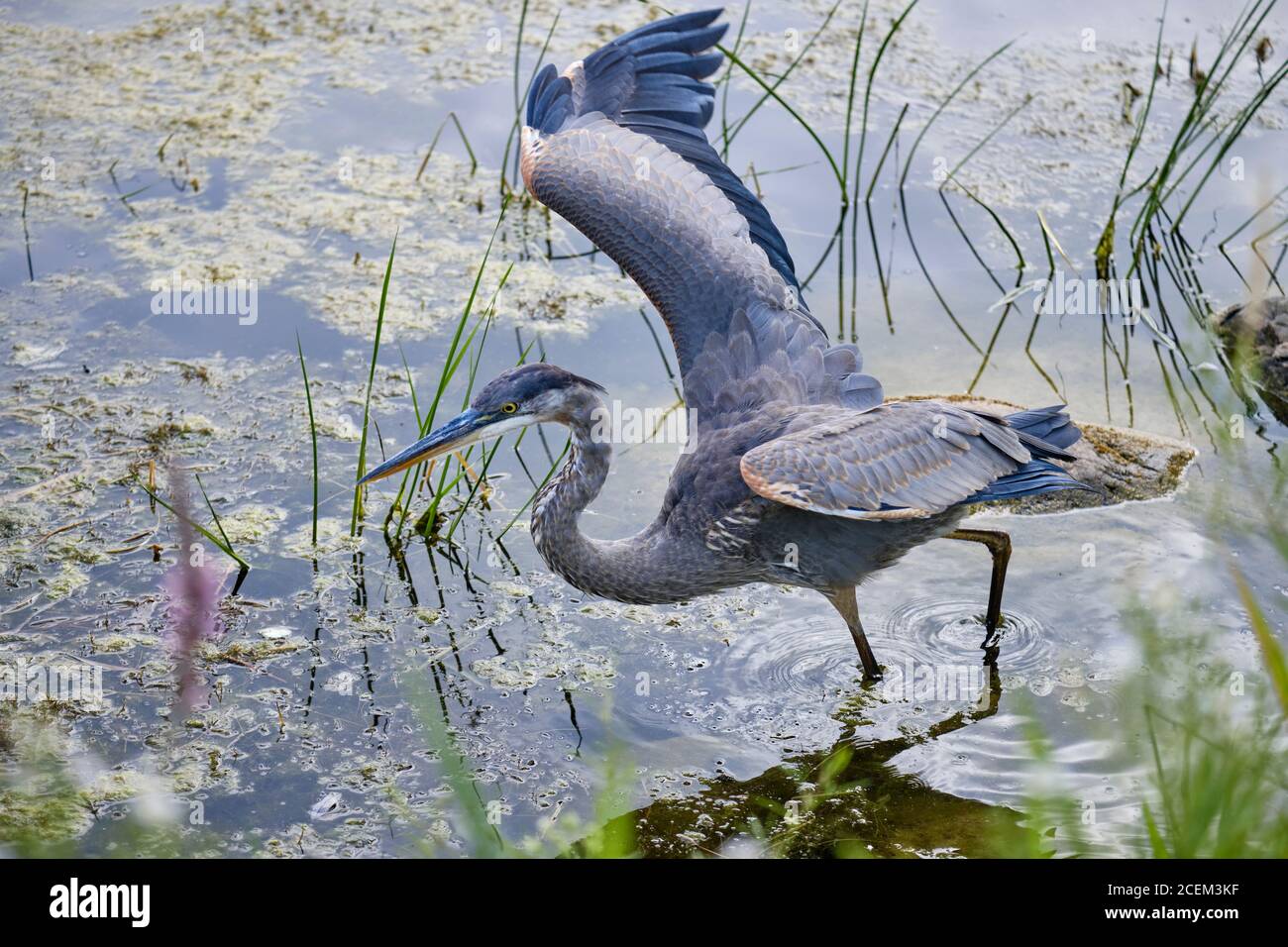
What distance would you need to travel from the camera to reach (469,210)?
8.06m

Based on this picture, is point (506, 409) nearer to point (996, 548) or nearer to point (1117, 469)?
point (996, 548)

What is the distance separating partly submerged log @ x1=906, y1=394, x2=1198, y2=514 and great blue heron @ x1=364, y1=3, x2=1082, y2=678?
0.87 metres

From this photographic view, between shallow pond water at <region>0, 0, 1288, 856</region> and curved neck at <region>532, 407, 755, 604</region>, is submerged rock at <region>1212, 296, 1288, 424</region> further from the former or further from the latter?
curved neck at <region>532, 407, 755, 604</region>

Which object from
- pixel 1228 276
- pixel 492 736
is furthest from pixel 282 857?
pixel 1228 276

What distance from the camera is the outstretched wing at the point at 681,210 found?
539cm

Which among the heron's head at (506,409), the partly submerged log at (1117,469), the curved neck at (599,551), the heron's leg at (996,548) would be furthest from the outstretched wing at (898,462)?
the partly submerged log at (1117,469)

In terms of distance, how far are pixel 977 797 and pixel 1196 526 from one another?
1.88m

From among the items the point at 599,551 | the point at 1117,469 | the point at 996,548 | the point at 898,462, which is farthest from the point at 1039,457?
the point at 599,551

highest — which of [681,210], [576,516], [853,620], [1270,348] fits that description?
[681,210]

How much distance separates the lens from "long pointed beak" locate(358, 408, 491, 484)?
15.9 ft

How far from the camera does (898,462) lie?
16.0 ft

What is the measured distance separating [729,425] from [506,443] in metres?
1.64

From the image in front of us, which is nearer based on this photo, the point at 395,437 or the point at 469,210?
the point at 395,437
